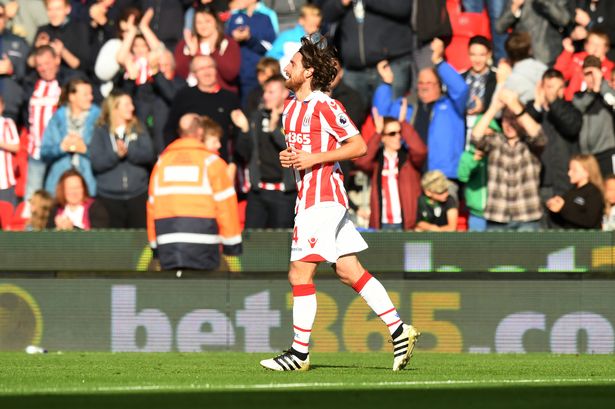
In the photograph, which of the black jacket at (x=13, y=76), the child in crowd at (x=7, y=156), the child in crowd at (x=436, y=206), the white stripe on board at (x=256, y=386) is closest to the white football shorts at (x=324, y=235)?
the white stripe on board at (x=256, y=386)

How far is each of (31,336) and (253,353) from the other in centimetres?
223

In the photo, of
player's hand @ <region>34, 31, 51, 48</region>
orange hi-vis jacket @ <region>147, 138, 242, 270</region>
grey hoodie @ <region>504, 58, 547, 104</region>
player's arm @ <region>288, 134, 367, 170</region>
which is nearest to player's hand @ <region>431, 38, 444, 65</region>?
grey hoodie @ <region>504, 58, 547, 104</region>

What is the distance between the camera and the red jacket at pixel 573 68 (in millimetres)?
14555

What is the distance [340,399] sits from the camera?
708 centimetres

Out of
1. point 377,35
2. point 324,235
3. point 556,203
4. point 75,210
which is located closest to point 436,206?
point 556,203

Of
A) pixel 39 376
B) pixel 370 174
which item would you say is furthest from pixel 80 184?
pixel 39 376

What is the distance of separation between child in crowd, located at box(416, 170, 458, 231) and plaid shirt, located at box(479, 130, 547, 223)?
0.43 meters

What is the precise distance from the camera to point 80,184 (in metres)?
14.6

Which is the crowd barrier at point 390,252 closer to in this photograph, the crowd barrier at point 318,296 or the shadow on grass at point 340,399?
the crowd barrier at point 318,296

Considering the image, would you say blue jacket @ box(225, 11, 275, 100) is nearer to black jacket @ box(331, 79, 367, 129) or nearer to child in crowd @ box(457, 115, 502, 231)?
black jacket @ box(331, 79, 367, 129)

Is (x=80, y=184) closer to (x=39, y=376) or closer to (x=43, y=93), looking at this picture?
(x=43, y=93)

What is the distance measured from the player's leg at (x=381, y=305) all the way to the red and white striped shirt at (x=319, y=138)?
16.5 inches

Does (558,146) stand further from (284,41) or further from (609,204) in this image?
(284,41)

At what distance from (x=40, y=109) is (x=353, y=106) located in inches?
150
